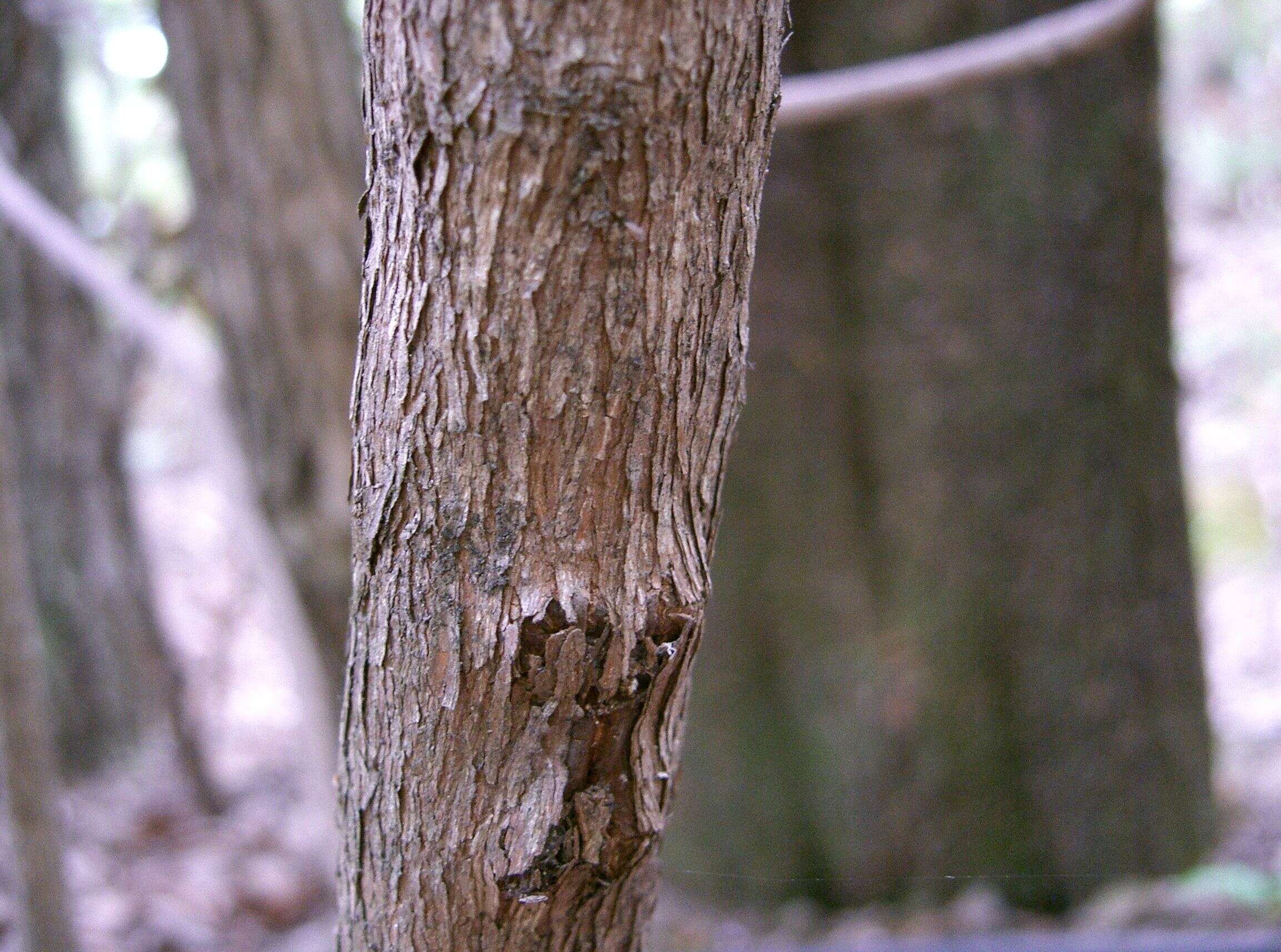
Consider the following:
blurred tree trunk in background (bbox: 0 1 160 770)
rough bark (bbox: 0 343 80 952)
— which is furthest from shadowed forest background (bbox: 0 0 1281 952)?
rough bark (bbox: 0 343 80 952)

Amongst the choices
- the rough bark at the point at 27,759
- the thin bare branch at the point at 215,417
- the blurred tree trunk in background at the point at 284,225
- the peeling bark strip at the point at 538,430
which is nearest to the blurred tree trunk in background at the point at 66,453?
the thin bare branch at the point at 215,417

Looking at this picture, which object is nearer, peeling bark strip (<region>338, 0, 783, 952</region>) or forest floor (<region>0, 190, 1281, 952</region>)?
peeling bark strip (<region>338, 0, 783, 952</region>)

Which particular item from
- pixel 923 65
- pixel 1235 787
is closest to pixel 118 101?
pixel 923 65

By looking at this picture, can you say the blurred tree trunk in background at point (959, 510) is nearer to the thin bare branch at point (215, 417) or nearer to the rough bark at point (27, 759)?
the thin bare branch at point (215, 417)

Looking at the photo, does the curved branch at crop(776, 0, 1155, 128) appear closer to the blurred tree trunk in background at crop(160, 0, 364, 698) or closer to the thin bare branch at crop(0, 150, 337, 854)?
the blurred tree trunk in background at crop(160, 0, 364, 698)

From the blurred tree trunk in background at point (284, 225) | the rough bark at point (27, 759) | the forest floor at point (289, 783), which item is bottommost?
the forest floor at point (289, 783)

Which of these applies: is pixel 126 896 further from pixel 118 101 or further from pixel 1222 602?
pixel 1222 602

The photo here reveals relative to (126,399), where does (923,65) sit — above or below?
above
